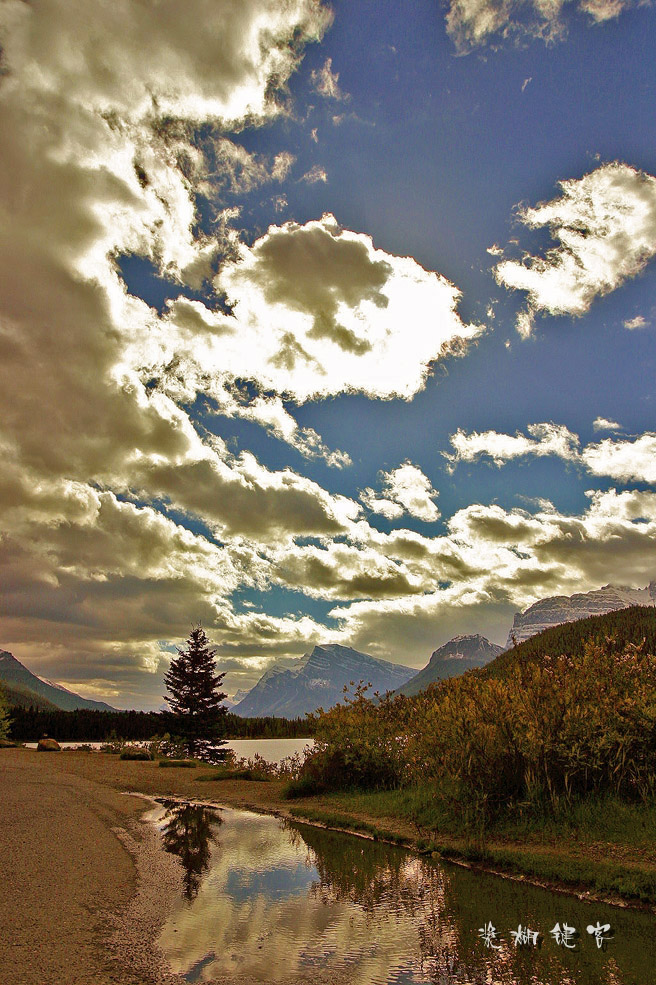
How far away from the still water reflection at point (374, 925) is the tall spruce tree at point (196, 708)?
35744mm

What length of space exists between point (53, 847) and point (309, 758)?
472 inches

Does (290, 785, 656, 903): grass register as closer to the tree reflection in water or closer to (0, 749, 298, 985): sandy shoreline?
the tree reflection in water

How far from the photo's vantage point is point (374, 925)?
8.65 m

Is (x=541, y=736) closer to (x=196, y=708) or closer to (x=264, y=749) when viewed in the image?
(x=196, y=708)

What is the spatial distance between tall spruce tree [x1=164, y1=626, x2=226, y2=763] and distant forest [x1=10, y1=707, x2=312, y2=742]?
48.6 metres

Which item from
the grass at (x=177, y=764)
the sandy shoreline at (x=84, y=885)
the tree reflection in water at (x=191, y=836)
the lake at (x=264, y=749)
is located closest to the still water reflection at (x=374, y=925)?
the tree reflection in water at (x=191, y=836)

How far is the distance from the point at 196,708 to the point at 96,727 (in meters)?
73.2

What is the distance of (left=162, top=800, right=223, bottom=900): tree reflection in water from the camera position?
37.7ft

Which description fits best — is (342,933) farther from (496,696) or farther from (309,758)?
(309,758)

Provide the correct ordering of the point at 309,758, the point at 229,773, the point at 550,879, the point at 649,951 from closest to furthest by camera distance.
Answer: the point at 649,951 < the point at 550,879 < the point at 309,758 < the point at 229,773

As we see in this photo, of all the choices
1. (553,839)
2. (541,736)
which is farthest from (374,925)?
(541,736)

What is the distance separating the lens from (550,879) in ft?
36.3

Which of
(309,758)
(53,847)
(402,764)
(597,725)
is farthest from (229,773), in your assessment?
(597,725)

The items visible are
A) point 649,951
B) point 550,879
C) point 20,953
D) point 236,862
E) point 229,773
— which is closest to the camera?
point 20,953
